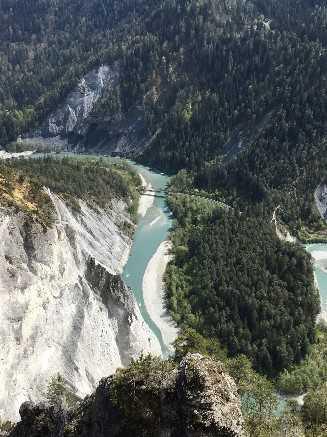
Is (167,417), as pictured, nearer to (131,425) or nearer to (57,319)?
(131,425)

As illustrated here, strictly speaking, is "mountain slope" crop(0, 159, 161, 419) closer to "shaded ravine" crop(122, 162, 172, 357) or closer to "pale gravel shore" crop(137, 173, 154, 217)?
"shaded ravine" crop(122, 162, 172, 357)

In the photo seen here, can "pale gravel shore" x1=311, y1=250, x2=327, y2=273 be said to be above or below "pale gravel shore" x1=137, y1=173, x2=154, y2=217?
above

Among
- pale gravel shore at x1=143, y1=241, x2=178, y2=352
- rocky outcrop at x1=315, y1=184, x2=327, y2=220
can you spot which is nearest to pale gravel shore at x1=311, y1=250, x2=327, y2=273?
rocky outcrop at x1=315, y1=184, x2=327, y2=220

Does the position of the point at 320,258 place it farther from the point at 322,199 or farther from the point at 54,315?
the point at 54,315

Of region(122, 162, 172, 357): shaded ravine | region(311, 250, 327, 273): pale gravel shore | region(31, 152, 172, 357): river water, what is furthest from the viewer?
region(311, 250, 327, 273): pale gravel shore

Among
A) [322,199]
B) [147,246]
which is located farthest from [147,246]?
[322,199]

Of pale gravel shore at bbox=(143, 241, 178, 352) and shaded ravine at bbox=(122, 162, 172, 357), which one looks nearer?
pale gravel shore at bbox=(143, 241, 178, 352)

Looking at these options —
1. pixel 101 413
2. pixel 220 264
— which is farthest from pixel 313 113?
pixel 101 413
